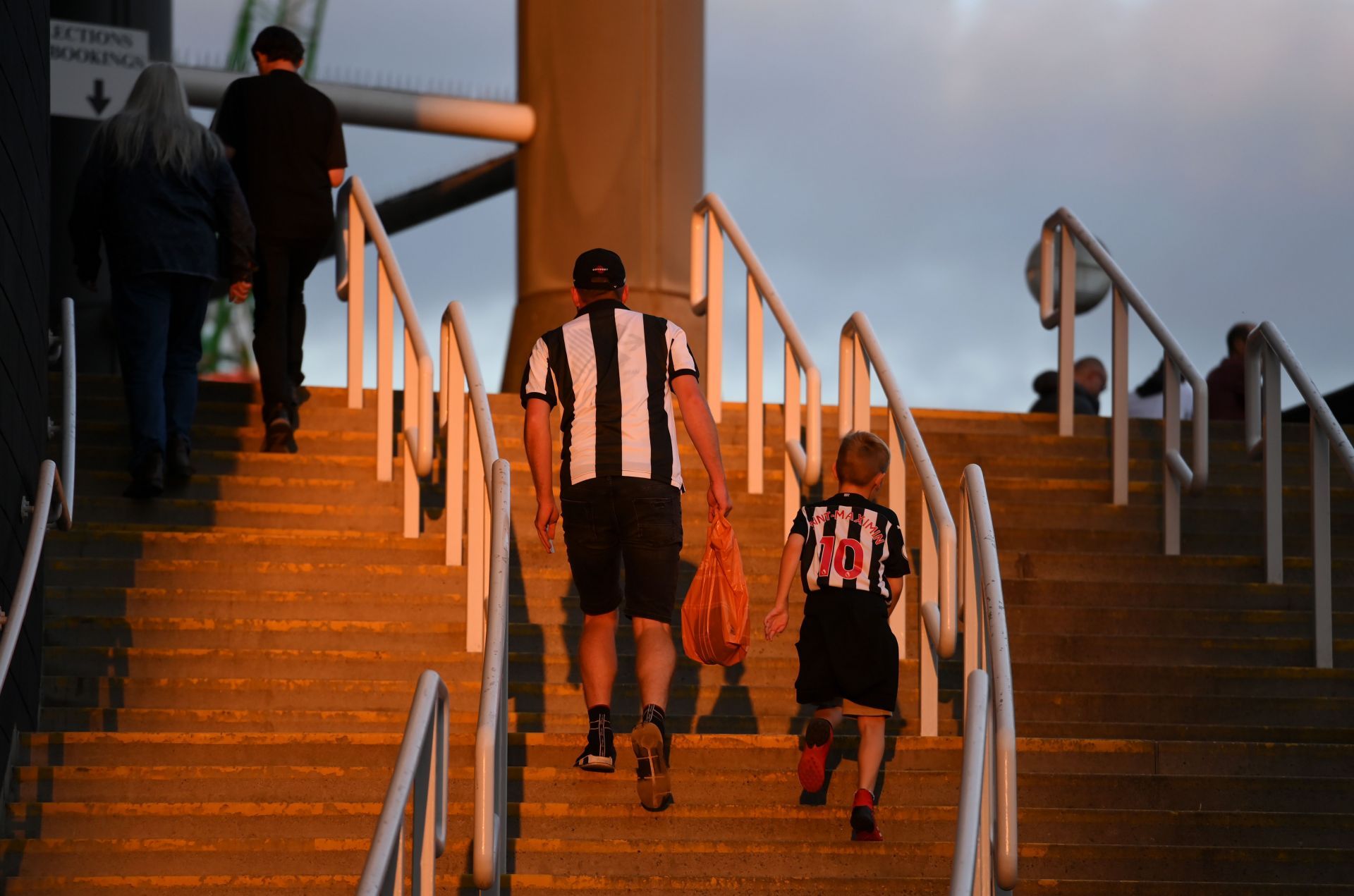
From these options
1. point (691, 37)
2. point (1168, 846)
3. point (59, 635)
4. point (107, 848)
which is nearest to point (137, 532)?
point (59, 635)

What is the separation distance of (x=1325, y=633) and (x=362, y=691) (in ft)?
11.8

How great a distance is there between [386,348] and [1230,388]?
5.22 metres

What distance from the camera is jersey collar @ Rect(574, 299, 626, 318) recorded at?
22.6 ft

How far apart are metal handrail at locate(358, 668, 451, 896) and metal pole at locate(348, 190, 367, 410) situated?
442 centimetres

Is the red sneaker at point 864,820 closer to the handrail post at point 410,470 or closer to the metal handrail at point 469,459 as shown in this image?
the metal handrail at point 469,459

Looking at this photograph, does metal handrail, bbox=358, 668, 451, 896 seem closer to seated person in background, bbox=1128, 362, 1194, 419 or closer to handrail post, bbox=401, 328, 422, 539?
handrail post, bbox=401, 328, 422, 539

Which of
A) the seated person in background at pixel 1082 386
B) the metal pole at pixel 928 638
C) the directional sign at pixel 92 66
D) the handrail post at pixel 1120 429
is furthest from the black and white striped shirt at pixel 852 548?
the seated person in background at pixel 1082 386

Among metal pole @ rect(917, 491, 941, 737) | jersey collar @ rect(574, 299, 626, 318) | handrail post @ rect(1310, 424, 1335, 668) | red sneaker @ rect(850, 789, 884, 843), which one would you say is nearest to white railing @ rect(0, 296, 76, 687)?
jersey collar @ rect(574, 299, 626, 318)

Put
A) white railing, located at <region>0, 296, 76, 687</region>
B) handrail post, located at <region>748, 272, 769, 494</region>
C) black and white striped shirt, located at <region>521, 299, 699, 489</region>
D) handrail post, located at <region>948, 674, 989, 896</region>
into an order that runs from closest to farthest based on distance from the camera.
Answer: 1. handrail post, located at <region>948, 674, 989, 896</region>
2. white railing, located at <region>0, 296, 76, 687</region>
3. black and white striped shirt, located at <region>521, 299, 699, 489</region>
4. handrail post, located at <region>748, 272, 769, 494</region>

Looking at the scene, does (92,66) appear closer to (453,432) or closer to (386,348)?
(386,348)

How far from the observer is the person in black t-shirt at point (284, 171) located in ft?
31.2

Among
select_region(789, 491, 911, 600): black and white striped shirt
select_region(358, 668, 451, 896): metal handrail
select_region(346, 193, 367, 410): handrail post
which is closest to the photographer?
select_region(358, 668, 451, 896): metal handrail

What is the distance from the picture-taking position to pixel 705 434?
6.66 meters

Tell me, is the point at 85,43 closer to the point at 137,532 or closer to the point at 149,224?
the point at 149,224
